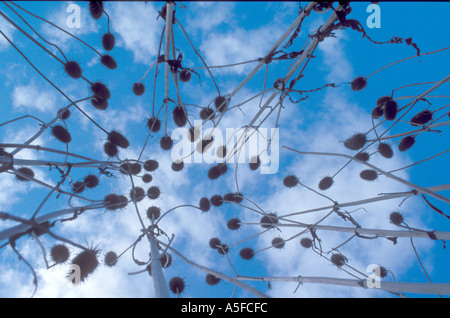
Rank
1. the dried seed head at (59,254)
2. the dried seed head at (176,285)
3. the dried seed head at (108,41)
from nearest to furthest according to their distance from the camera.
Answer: the dried seed head at (59,254) → the dried seed head at (176,285) → the dried seed head at (108,41)

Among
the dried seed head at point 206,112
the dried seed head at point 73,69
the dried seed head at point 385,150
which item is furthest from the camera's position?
the dried seed head at point 206,112

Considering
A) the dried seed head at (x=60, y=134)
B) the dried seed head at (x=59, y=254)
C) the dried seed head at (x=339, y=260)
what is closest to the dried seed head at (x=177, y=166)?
the dried seed head at (x=60, y=134)

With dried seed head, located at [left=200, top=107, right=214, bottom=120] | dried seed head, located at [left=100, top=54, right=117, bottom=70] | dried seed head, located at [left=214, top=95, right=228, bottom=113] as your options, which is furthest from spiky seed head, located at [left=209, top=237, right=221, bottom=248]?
dried seed head, located at [left=100, top=54, right=117, bottom=70]

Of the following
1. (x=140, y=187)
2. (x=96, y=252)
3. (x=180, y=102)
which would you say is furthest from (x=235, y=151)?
(x=96, y=252)

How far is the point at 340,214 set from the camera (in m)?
3.37

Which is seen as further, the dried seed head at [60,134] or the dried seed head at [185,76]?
the dried seed head at [185,76]

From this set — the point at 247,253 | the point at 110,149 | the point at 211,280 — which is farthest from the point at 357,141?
the point at 110,149

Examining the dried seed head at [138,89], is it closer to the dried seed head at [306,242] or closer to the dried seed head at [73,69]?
the dried seed head at [73,69]

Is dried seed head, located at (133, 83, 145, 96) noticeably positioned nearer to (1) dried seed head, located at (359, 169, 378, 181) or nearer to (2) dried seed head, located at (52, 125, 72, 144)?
(2) dried seed head, located at (52, 125, 72, 144)

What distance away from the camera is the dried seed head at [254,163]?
427 centimetres

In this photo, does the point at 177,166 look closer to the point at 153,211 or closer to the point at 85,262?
the point at 153,211

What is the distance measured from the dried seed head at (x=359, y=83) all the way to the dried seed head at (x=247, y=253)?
3.13 metres

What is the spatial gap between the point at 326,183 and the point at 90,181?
3.74 meters

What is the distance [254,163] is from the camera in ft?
14.0
